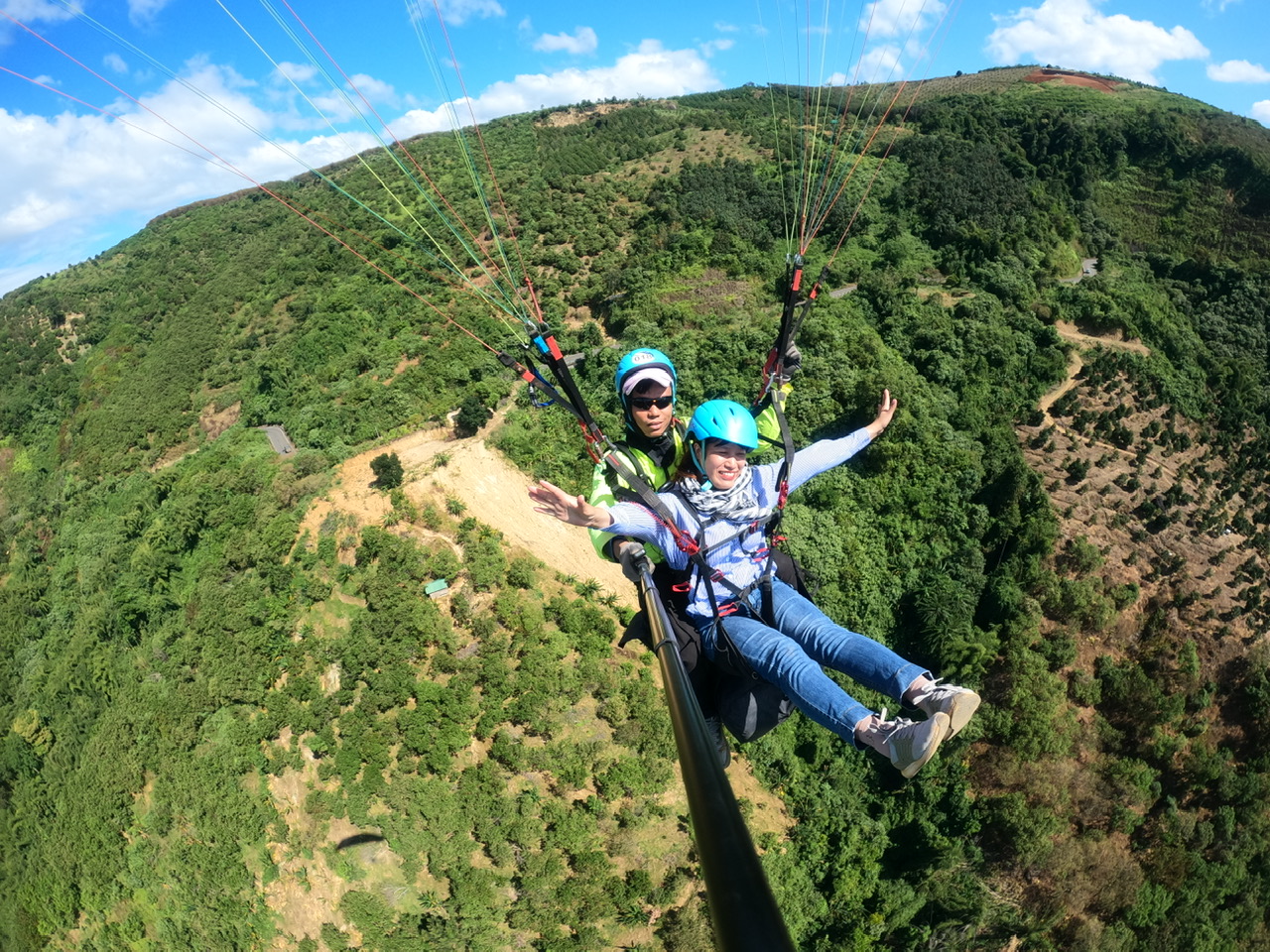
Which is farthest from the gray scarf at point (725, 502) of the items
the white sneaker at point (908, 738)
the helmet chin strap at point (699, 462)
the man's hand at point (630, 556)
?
the white sneaker at point (908, 738)

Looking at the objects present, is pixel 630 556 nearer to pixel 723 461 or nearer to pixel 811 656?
pixel 723 461

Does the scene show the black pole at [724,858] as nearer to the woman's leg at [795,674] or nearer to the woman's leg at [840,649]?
the woman's leg at [795,674]

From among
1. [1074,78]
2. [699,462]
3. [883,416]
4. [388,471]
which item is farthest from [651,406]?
[1074,78]

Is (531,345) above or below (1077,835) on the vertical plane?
above

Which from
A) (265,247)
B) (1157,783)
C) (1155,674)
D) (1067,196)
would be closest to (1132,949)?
(1157,783)

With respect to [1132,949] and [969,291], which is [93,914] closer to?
[1132,949]

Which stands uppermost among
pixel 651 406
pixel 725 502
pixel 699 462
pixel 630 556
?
pixel 651 406
